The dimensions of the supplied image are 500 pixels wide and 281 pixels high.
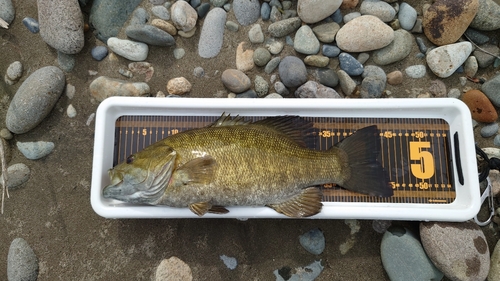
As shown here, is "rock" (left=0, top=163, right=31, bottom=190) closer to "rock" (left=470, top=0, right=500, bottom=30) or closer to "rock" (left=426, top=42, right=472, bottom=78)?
"rock" (left=426, top=42, right=472, bottom=78)

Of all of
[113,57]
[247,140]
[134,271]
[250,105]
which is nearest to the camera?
[247,140]

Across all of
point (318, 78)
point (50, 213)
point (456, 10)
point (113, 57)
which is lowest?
point (50, 213)

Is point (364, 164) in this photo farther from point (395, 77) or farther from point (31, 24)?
point (31, 24)

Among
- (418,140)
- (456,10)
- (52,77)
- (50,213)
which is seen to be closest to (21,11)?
(52,77)

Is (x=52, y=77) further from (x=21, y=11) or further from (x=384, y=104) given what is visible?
Result: (x=384, y=104)

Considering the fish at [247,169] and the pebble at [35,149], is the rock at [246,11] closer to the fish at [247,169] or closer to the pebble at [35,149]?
the fish at [247,169]

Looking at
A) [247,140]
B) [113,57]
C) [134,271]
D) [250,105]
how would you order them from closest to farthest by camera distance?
1. [247,140]
2. [250,105]
3. [134,271]
4. [113,57]

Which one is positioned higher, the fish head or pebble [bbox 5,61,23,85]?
pebble [bbox 5,61,23,85]

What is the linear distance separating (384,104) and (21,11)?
3704 millimetres

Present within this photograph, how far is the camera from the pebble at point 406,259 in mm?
3119

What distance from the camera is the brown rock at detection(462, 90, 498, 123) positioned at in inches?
131

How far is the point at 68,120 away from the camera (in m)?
3.48

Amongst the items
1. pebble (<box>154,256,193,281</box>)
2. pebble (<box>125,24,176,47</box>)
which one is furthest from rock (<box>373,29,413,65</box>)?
pebble (<box>154,256,193,281</box>)

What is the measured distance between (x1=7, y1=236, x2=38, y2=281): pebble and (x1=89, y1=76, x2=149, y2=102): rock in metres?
1.57
